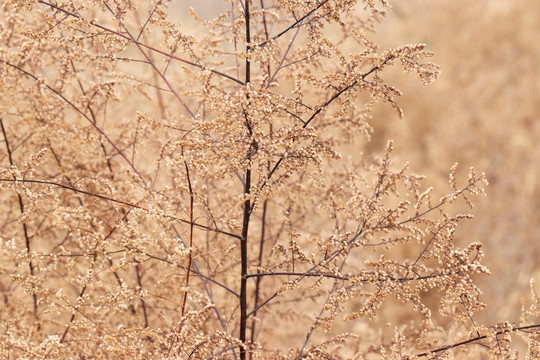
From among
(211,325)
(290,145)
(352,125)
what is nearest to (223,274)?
(211,325)

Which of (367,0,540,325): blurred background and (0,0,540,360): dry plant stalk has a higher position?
(367,0,540,325): blurred background

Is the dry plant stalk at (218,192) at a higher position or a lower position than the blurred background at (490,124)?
lower

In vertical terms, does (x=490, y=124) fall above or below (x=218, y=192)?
above

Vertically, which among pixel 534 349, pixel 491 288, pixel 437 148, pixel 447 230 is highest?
pixel 437 148

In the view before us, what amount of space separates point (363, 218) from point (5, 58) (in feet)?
5.42

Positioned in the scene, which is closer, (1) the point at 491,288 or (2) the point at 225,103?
(2) the point at 225,103

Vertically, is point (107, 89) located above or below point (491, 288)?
below

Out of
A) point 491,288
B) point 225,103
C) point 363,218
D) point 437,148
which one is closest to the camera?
point 225,103

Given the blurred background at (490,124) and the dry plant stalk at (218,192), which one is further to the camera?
the blurred background at (490,124)

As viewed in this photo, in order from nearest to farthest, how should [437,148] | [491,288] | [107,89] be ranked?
[107,89], [491,288], [437,148]

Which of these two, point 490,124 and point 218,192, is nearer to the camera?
point 218,192

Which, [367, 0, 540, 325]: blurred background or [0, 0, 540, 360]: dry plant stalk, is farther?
[367, 0, 540, 325]: blurred background

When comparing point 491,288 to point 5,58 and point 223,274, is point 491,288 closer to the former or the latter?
point 223,274

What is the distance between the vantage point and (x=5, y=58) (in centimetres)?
215
